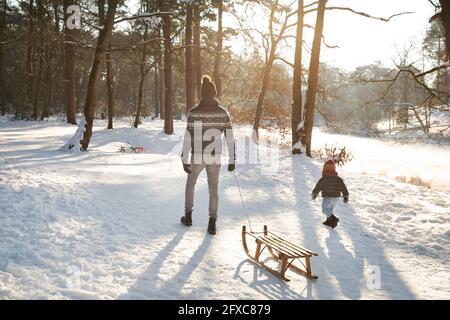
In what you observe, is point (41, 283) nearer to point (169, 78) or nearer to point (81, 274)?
point (81, 274)

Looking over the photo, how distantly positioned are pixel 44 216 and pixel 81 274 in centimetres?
208

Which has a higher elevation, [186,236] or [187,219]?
[187,219]

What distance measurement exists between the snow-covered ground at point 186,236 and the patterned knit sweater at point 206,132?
1.32 metres

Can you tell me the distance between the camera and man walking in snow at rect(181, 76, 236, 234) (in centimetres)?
604

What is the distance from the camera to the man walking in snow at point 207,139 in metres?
6.04

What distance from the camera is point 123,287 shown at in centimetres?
415

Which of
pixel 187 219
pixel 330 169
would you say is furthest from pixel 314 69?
pixel 187 219

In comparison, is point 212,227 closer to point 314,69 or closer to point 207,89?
point 207,89

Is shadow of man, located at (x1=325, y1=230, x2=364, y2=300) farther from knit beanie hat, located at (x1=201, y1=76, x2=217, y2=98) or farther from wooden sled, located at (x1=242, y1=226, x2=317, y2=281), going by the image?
knit beanie hat, located at (x1=201, y1=76, x2=217, y2=98)

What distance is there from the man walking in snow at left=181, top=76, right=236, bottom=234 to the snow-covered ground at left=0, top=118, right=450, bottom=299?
1.06 meters

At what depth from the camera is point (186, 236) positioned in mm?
6129

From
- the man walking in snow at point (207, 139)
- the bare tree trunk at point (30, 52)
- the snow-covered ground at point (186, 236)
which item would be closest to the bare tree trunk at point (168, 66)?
the snow-covered ground at point (186, 236)

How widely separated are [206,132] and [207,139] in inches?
5.5

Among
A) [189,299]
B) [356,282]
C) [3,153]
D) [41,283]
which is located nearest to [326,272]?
[356,282]
